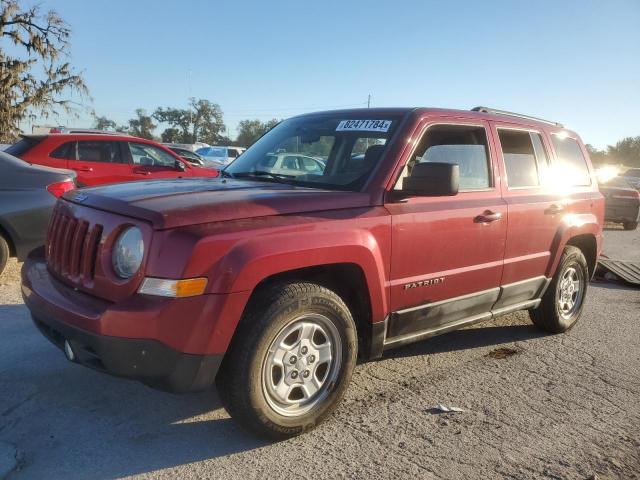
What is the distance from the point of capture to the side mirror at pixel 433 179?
3273mm

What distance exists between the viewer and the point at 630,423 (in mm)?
3455

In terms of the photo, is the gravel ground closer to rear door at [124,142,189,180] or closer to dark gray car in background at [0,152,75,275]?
dark gray car in background at [0,152,75,275]

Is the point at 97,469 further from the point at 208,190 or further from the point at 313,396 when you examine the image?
the point at 208,190

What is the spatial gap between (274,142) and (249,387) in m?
2.23

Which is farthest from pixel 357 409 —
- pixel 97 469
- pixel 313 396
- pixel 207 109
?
pixel 207 109

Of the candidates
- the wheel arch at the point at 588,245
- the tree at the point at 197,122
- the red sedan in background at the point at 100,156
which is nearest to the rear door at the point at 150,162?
the red sedan in background at the point at 100,156

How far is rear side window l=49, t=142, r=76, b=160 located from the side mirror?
710cm

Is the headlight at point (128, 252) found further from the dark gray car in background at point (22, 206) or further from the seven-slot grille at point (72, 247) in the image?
the dark gray car in background at point (22, 206)

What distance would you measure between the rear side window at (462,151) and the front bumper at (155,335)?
6.22 feet

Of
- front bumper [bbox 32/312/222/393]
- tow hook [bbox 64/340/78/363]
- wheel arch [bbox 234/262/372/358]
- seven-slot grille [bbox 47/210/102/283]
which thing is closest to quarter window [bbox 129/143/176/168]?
seven-slot grille [bbox 47/210/102/283]

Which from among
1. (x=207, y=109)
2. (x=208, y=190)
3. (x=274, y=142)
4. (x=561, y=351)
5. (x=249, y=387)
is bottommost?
(x=561, y=351)

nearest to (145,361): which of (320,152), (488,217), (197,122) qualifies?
(320,152)

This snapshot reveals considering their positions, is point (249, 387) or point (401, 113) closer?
→ point (249, 387)

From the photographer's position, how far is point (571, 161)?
529 centimetres
